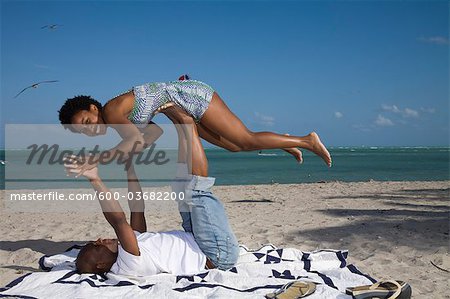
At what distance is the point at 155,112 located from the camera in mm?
4328

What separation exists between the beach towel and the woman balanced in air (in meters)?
1.12

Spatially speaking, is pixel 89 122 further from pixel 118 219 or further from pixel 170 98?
pixel 118 219

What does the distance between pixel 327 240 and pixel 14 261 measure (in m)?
3.54

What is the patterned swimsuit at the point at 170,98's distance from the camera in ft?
13.8

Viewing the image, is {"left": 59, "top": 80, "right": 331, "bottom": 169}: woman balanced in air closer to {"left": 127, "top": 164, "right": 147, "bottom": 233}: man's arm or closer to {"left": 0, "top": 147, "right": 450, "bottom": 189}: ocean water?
{"left": 127, "top": 164, "right": 147, "bottom": 233}: man's arm

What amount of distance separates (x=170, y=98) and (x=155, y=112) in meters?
0.20

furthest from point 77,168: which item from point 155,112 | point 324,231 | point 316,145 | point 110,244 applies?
point 324,231

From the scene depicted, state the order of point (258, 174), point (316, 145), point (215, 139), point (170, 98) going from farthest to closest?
point (258, 174)
point (215, 139)
point (316, 145)
point (170, 98)

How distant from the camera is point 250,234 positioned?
6035 mm

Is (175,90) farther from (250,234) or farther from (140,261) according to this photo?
(250,234)

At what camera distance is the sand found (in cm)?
443

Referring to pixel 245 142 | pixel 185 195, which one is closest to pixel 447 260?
pixel 245 142

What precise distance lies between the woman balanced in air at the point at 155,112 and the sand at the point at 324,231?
60.2 inches

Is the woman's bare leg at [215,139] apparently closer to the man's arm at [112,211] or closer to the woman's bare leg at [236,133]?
the woman's bare leg at [236,133]
